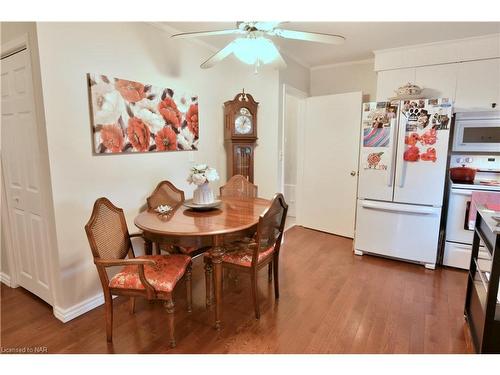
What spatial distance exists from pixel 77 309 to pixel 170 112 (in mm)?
1829

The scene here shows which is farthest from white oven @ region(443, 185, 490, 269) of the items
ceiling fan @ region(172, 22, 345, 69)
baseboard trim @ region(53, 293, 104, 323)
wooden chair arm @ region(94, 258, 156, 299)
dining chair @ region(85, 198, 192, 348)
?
baseboard trim @ region(53, 293, 104, 323)

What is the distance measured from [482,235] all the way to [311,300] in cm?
130

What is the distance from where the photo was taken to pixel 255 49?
194cm

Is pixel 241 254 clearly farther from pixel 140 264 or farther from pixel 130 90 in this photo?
pixel 130 90

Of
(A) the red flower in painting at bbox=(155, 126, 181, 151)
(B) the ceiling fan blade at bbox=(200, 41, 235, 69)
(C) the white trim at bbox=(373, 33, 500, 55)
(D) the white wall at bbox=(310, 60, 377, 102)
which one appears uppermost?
(C) the white trim at bbox=(373, 33, 500, 55)

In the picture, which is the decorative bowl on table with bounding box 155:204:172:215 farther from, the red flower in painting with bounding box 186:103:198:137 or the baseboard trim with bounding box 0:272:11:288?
the baseboard trim with bounding box 0:272:11:288

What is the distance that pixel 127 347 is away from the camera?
1.88 m

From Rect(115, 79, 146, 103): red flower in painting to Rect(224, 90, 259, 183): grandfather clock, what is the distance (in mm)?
1164

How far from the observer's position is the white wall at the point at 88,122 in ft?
6.50

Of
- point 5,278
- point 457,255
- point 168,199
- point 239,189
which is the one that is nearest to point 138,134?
point 168,199

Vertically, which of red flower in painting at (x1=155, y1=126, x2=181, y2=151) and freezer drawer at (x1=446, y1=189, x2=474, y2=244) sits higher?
red flower in painting at (x1=155, y1=126, x2=181, y2=151)

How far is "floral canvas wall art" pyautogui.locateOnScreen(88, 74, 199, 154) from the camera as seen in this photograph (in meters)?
2.23

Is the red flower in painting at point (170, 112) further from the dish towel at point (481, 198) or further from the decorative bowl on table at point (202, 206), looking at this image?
the dish towel at point (481, 198)
